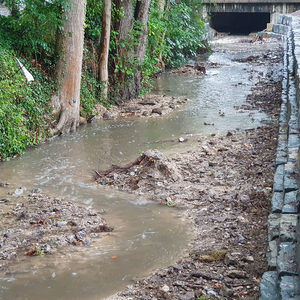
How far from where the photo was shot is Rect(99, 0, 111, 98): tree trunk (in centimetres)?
1242

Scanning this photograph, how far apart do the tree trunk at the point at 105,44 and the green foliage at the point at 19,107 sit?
6.76 feet

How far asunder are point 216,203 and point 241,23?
36414mm

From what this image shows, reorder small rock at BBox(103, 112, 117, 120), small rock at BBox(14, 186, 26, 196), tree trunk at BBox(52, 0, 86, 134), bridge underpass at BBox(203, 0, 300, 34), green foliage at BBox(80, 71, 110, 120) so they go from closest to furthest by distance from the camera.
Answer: small rock at BBox(14, 186, 26, 196)
tree trunk at BBox(52, 0, 86, 134)
green foliage at BBox(80, 71, 110, 120)
small rock at BBox(103, 112, 117, 120)
bridge underpass at BBox(203, 0, 300, 34)

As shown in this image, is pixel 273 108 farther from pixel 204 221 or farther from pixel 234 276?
pixel 234 276

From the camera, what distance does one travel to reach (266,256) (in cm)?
534

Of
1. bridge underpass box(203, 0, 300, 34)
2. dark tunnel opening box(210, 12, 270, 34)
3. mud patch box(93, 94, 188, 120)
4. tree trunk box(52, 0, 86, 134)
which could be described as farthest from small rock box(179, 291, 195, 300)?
dark tunnel opening box(210, 12, 270, 34)

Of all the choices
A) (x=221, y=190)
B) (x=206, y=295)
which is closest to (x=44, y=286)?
(x=206, y=295)

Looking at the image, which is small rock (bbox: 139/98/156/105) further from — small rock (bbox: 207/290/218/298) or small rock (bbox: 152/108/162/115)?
small rock (bbox: 207/290/218/298)

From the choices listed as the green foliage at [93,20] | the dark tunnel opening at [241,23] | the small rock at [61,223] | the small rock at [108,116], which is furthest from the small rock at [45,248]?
the dark tunnel opening at [241,23]

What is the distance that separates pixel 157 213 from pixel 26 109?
13.6ft

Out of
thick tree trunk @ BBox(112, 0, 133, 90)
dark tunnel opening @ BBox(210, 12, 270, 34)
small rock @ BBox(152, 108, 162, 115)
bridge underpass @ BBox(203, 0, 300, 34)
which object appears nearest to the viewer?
small rock @ BBox(152, 108, 162, 115)

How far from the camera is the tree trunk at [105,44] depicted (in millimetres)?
12422

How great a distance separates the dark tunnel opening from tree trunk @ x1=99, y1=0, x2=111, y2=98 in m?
29.0

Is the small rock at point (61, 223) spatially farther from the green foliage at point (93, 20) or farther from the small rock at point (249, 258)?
the green foliage at point (93, 20)
